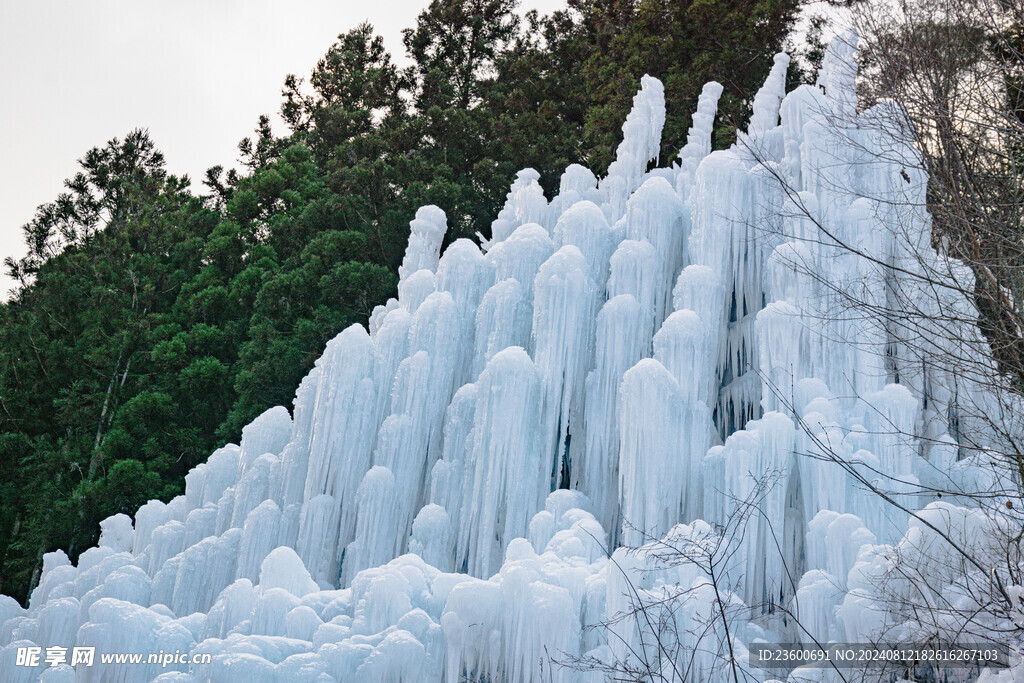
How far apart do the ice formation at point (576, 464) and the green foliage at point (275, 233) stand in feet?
15.0

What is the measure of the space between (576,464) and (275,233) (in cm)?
1162

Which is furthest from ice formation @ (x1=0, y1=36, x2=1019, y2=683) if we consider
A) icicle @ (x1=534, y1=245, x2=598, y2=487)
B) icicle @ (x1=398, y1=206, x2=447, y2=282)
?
icicle @ (x1=398, y1=206, x2=447, y2=282)

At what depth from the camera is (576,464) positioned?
30.6 ft

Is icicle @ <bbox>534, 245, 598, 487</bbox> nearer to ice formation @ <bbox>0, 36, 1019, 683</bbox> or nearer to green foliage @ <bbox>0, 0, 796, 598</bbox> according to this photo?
ice formation @ <bbox>0, 36, 1019, 683</bbox>

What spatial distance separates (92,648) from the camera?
25.7 ft

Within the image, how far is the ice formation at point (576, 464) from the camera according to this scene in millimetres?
6727

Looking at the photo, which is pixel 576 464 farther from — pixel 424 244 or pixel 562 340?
pixel 424 244

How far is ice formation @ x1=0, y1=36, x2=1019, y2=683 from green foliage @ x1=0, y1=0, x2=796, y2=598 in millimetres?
4568

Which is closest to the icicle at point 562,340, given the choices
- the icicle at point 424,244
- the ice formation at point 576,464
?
the ice formation at point 576,464

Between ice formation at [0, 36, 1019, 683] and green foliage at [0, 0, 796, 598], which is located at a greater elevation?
green foliage at [0, 0, 796, 598]

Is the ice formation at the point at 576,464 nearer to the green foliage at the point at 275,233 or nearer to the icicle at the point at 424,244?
the icicle at the point at 424,244

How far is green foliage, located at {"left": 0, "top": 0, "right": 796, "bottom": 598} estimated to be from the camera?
16.9 meters

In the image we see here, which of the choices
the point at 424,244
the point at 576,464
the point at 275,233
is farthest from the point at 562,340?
the point at 275,233

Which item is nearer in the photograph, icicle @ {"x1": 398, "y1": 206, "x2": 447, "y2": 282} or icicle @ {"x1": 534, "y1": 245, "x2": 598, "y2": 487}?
icicle @ {"x1": 534, "y1": 245, "x2": 598, "y2": 487}
